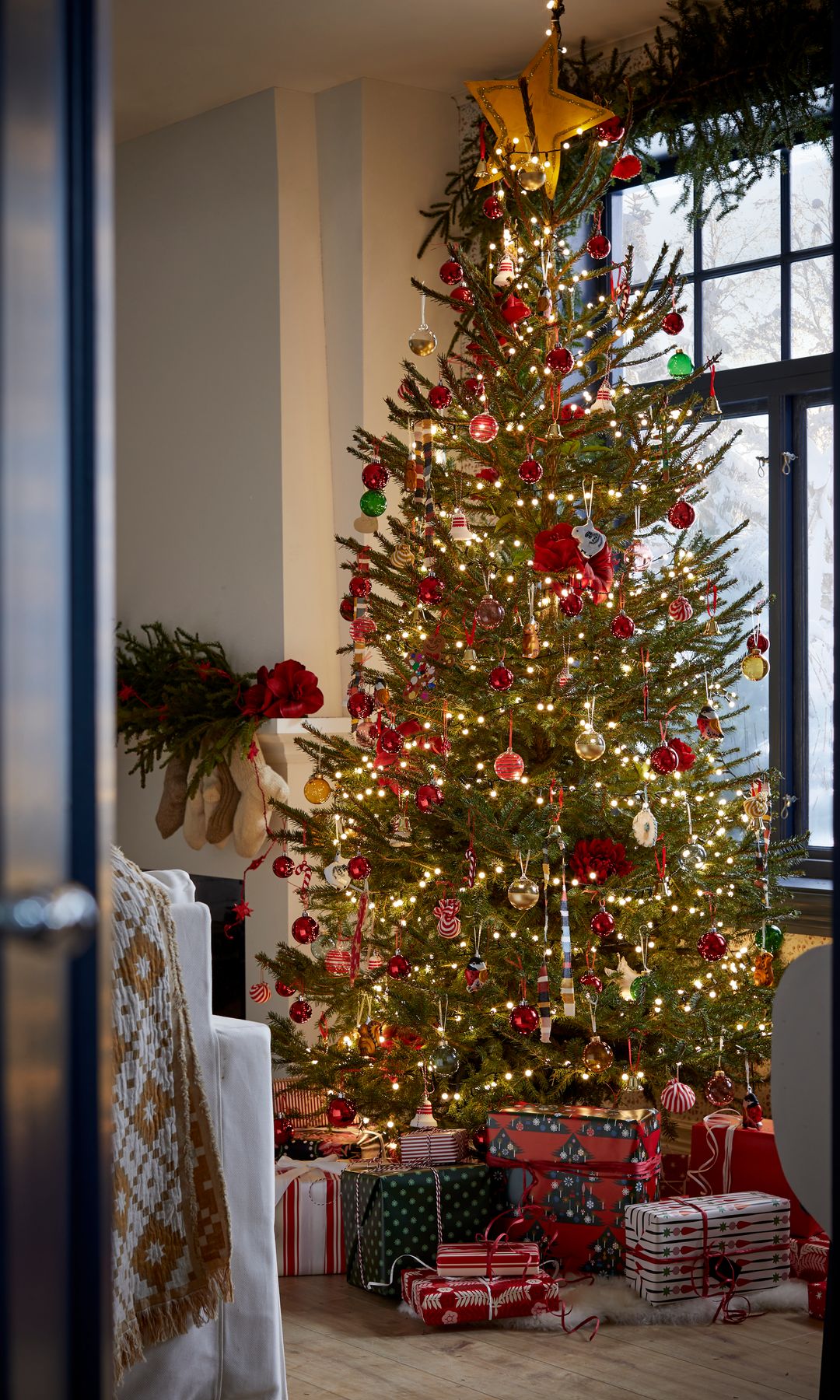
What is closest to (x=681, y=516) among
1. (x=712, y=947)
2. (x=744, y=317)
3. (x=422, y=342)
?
(x=422, y=342)

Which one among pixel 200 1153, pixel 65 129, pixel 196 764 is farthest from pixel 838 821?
pixel 196 764

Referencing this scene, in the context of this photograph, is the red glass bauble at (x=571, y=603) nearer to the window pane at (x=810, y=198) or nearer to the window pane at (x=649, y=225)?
the window pane at (x=810, y=198)

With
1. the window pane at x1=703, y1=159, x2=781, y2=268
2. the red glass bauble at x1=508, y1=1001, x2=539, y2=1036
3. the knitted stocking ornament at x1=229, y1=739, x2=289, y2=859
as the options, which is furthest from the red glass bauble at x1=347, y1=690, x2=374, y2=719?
the window pane at x1=703, y1=159, x2=781, y2=268

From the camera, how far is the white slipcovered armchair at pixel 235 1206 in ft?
7.20

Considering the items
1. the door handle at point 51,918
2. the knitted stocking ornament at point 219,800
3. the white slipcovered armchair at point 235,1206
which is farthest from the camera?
the knitted stocking ornament at point 219,800

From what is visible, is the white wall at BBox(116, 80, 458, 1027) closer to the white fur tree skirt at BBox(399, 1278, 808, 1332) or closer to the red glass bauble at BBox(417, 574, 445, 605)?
the red glass bauble at BBox(417, 574, 445, 605)

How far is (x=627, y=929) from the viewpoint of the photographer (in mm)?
3258

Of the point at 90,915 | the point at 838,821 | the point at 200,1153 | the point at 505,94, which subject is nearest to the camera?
the point at 90,915

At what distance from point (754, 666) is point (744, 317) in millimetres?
1360

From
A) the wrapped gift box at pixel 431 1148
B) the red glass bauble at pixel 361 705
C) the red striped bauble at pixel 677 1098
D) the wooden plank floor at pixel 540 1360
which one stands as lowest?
the wooden plank floor at pixel 540 1360

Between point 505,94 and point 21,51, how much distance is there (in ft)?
8.96

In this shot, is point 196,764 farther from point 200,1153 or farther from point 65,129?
point 65,129

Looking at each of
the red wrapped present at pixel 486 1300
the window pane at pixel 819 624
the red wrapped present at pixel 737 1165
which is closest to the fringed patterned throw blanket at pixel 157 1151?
the red wrapped present at pixel 486 1300

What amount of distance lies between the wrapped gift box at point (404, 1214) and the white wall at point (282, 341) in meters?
1.58
